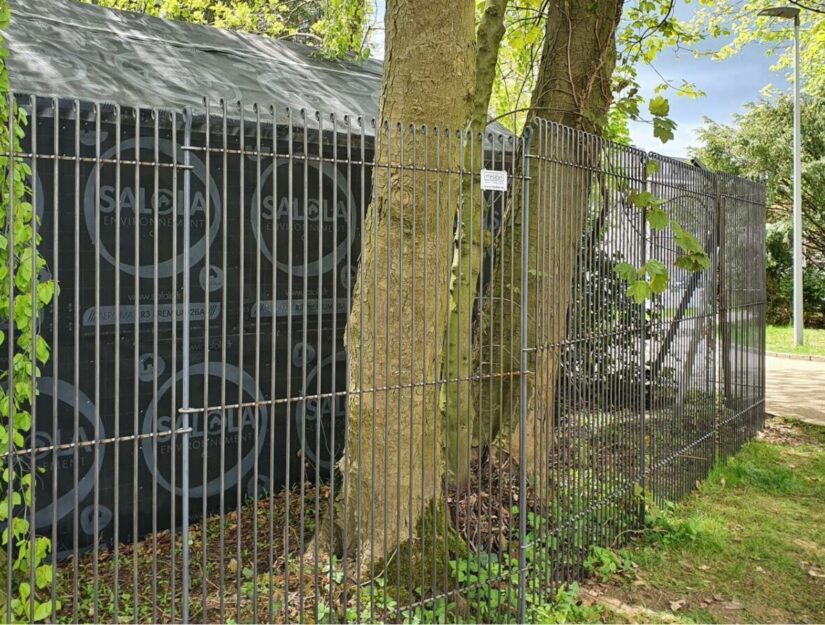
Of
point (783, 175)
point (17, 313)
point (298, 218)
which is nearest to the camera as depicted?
point (17, 313)

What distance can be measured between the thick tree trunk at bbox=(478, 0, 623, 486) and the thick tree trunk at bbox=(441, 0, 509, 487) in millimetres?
203

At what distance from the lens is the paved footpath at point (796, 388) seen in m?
11.2

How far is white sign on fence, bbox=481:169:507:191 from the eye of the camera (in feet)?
14.5

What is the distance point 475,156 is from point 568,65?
79.6 inches

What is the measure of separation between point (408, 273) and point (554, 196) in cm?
123

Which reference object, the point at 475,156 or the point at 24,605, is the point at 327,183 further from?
the point at 24,605

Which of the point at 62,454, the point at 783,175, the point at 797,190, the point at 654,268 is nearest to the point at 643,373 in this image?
the point at 654,268

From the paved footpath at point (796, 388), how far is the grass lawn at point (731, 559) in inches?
142

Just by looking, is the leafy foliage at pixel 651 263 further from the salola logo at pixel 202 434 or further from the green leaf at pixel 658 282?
the salola logo at pixel 202 434

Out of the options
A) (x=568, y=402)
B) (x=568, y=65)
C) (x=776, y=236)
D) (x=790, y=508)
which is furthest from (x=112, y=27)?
(x=776, y=236)

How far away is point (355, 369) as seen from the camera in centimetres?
441

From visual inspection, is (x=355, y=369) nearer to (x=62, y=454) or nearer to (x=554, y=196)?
(x=554, y=196)

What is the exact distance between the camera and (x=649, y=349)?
21.6 feet

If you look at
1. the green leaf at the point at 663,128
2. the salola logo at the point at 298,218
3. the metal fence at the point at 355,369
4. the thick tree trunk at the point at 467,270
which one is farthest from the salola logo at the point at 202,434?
the green leaf at the point at 663,128
